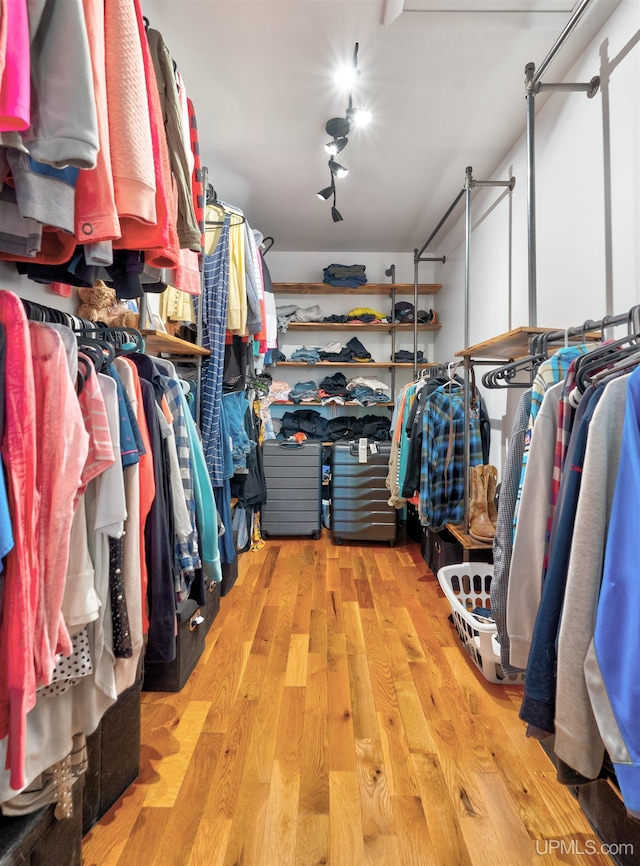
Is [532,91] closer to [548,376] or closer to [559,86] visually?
[559,86]

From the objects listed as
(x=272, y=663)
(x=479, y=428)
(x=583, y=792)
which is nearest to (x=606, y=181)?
(x=479, y=428)

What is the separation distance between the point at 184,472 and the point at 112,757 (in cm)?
83

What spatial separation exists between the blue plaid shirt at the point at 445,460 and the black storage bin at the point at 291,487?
3.84ft

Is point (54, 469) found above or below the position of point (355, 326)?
below

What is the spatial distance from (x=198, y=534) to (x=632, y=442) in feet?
3.97

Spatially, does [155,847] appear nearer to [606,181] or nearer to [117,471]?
[117,471]

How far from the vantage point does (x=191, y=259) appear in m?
1.61

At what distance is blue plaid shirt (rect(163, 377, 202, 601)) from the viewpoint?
1306mm

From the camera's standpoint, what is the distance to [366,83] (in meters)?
2.06

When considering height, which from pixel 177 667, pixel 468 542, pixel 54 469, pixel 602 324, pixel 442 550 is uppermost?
pixel 602 324

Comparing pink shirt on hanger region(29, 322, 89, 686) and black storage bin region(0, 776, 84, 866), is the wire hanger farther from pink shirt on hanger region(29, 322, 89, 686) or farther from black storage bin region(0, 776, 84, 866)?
black storage bin region(0, 776, 84, 866)

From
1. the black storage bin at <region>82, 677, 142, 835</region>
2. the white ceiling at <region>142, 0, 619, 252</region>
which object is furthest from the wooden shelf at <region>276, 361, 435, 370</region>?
the black storage bin at <region>82, 677, 142, 835</region>

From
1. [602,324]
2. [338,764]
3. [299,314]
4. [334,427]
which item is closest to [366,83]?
[602,324]

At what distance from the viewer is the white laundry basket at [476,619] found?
1761 millimetres
